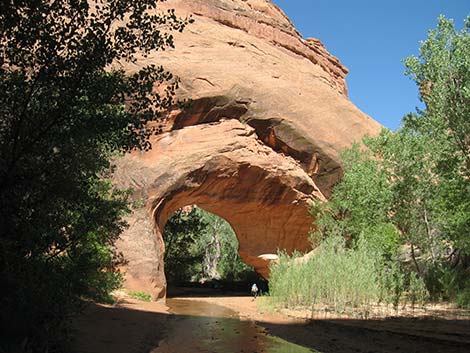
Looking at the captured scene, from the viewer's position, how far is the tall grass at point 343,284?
38.9 ft

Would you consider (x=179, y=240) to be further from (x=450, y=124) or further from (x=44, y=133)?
(x=44, y=133)

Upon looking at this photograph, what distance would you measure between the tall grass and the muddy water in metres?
1.93

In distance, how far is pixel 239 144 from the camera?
719 inches

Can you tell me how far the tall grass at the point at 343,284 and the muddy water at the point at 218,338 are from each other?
1.93m

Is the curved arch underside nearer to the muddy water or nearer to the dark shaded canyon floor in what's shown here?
the muddy water

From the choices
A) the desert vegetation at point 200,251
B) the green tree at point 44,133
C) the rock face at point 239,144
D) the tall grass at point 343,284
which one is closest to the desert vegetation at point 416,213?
the tall grass at point 343,284

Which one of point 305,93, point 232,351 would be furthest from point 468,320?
point 305,93

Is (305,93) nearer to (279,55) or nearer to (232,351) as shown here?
(279,55)

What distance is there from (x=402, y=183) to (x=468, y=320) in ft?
18.4

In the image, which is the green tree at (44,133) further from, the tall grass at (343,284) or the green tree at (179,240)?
the green tree at (179,240)

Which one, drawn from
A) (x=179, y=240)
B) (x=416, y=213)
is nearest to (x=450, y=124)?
(x=416, y=213)

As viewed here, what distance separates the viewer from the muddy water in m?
7.61

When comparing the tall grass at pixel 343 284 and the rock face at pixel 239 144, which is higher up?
the rock face at pixel 239 144

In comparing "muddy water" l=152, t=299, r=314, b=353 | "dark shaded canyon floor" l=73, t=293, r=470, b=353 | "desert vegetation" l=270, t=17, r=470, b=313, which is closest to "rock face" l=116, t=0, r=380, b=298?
"desert vegetation" l=270, t=17, r=470, b=313
